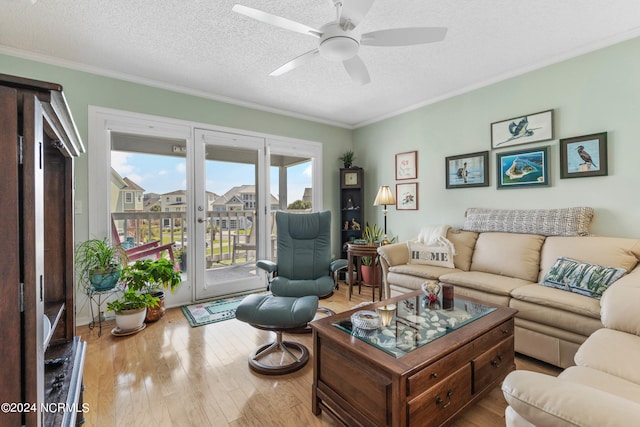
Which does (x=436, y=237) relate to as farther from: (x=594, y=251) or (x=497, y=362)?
(x=497, y=362)

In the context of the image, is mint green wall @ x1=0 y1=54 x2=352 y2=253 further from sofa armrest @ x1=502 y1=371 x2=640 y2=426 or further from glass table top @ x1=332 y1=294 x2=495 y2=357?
sofa armrest @ x1=502 y1=371 x2=640 y2=426

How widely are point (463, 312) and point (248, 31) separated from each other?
2521 mm

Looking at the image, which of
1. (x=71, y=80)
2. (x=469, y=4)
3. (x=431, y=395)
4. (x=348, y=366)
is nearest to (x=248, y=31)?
(x=469, y=4)

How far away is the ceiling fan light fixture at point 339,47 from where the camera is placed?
5.65ft

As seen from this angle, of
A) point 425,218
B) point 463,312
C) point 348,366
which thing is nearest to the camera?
point 348,366

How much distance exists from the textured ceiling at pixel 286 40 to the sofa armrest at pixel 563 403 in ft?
7.14

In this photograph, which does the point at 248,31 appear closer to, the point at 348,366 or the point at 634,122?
the point at 348,366

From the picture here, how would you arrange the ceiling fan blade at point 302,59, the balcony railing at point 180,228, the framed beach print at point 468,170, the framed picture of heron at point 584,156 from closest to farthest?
the ceiling fan blade at point 302,59 < the framed picture of heron at point 584,156 < the balcony railing at point 180,228 < the framed beach print at point 468,170

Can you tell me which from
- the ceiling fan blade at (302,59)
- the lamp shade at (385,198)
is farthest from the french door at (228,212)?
the ceiling fan blade at (302,59)

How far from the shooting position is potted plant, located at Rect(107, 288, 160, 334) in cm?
256

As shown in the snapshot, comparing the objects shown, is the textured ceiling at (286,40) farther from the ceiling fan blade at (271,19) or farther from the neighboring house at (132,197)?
the neighboring house at (132,197)

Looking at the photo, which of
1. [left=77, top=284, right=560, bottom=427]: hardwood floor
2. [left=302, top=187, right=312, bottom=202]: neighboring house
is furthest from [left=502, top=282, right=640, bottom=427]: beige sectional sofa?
[left=302, top=187, right=312, bottom=202]: neighboring house

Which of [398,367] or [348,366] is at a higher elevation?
[398,367]

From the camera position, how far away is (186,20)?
2.08 meters
